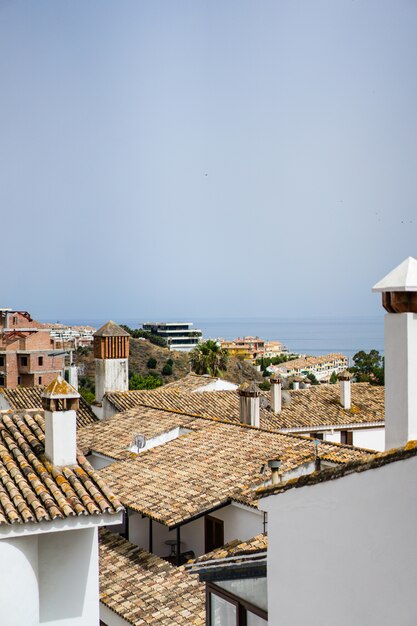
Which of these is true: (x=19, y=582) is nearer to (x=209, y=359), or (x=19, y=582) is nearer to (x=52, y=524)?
(x=52, y=524)

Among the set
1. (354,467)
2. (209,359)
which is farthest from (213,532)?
(209,359)

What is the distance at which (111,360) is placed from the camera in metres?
24.9

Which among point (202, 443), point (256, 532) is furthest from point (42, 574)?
point (202, 443)

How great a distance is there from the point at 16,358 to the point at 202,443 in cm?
5269

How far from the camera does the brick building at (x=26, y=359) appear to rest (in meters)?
63.7

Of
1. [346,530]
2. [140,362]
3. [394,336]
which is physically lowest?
[140,362]

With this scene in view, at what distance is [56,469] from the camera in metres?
8.48

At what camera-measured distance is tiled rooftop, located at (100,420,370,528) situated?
11.5 meters

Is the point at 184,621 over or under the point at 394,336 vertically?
under

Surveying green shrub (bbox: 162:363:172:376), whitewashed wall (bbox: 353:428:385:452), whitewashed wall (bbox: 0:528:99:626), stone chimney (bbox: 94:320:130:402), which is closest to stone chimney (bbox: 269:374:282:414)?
whitewashed wall (bbox: 353:428:385:452)

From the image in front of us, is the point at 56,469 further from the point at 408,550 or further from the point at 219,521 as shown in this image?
the point at 408,550

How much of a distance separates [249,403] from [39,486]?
11673 millimetres

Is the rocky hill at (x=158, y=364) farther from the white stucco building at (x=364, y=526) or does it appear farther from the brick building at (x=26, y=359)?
the white stucco building at (x=364, y=526)

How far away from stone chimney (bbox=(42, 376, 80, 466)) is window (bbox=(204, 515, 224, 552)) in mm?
3977
